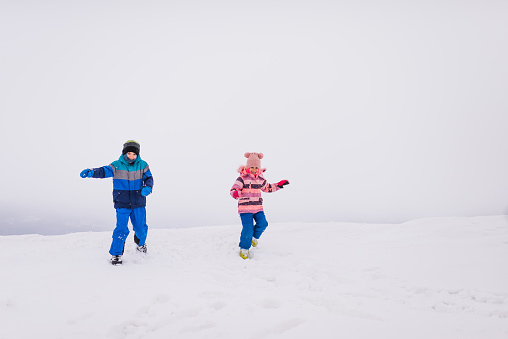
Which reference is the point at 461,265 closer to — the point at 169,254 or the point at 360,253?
the point at 360,253

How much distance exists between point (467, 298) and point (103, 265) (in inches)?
245

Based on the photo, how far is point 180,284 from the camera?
176 inches

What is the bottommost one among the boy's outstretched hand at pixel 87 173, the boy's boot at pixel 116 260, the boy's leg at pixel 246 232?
the boy's boot at pixel 116 260

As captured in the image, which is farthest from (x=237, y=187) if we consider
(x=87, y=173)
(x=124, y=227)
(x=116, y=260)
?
(x=87, y=173)

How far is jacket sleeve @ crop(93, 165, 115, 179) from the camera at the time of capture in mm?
5531

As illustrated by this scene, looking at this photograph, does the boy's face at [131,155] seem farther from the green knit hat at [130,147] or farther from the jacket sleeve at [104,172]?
the jacket sleeve at [104,172]

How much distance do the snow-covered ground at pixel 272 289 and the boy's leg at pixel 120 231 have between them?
12.8 inches

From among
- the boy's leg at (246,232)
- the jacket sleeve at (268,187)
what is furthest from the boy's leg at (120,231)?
the jacket sleeve at (268,187)

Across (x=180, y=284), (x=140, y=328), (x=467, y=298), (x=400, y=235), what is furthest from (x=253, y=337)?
(x=400, y=235)

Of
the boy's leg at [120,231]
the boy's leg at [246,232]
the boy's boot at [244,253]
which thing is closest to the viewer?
the boy's leg at [120,231]

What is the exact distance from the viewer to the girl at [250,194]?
6641 millimetres

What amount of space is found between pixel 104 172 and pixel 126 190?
589 mm

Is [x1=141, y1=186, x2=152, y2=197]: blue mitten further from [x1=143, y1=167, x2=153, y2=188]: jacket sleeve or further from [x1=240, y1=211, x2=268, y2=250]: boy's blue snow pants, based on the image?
[x1=240, y1=211, x2=268, y2=250]: boy's blue snow pants

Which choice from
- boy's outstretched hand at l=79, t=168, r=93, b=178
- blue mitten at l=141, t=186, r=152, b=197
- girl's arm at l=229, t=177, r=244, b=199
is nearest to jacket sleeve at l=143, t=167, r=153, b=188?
blue mitten at l=141, t=186, r=152, b=197
